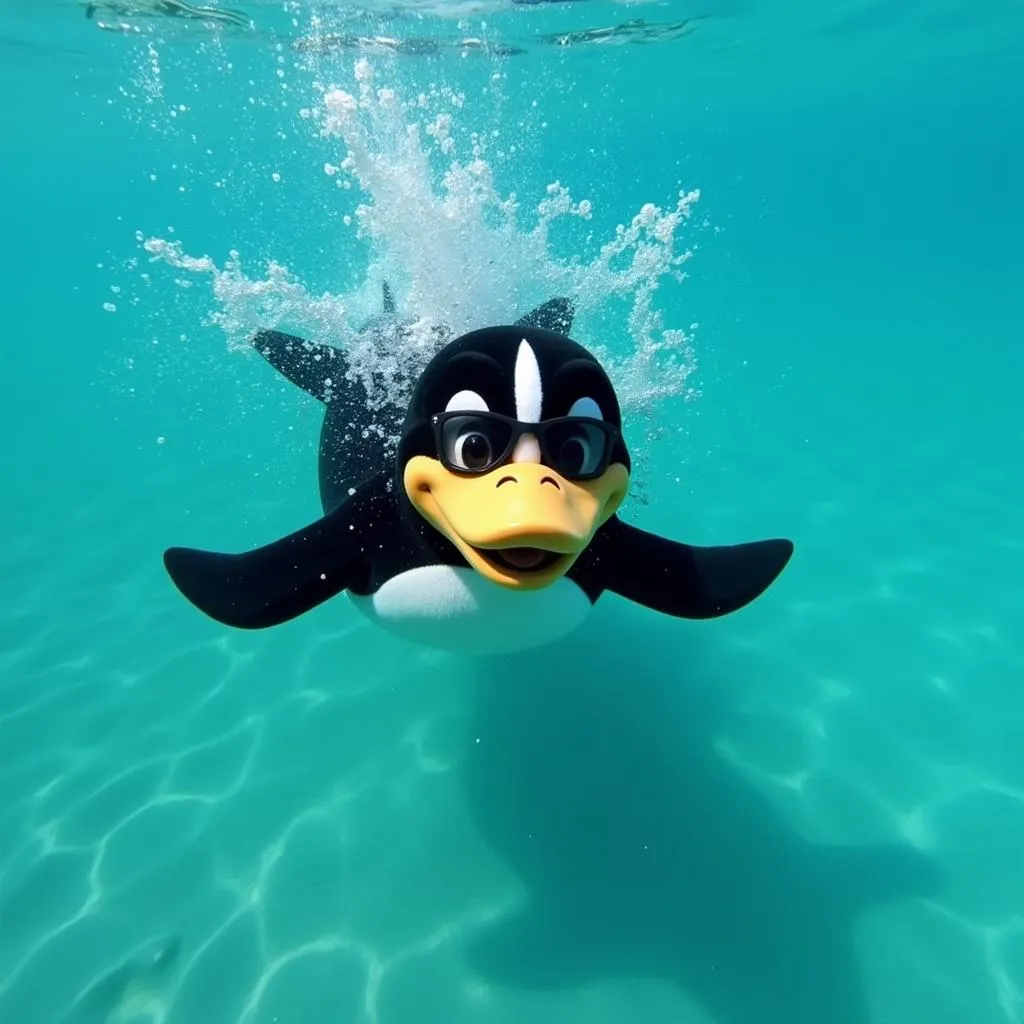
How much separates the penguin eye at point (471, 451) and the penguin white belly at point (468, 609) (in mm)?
478

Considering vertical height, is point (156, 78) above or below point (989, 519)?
above

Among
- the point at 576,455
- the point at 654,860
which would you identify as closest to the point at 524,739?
the point at 654,860

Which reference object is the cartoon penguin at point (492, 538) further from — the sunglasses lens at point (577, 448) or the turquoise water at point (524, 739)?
the turquoise water at point (524, 739)

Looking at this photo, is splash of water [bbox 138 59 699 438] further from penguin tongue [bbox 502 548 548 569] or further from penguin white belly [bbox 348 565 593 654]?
penguin tongue [bbox 502 548 548 569]

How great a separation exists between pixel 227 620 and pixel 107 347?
11.6 meters

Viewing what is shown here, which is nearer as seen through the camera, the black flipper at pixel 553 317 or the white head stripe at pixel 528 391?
the white head stripe at pixel 528 391

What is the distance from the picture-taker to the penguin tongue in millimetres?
2432

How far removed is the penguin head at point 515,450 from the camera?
2322mm

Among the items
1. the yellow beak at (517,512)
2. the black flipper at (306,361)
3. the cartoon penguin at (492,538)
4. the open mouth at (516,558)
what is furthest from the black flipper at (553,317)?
the open mouth at (516,558)

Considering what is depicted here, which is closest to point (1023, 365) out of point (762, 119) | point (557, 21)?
point (557, 21)

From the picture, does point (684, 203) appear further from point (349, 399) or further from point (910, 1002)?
point (910, 1002)

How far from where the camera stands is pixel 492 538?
2.25 m

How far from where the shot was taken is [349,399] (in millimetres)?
4223

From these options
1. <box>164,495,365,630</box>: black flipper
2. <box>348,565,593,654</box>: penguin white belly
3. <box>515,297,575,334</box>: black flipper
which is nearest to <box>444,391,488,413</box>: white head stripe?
<box>348,565,593,654</box>: penguin white belly
